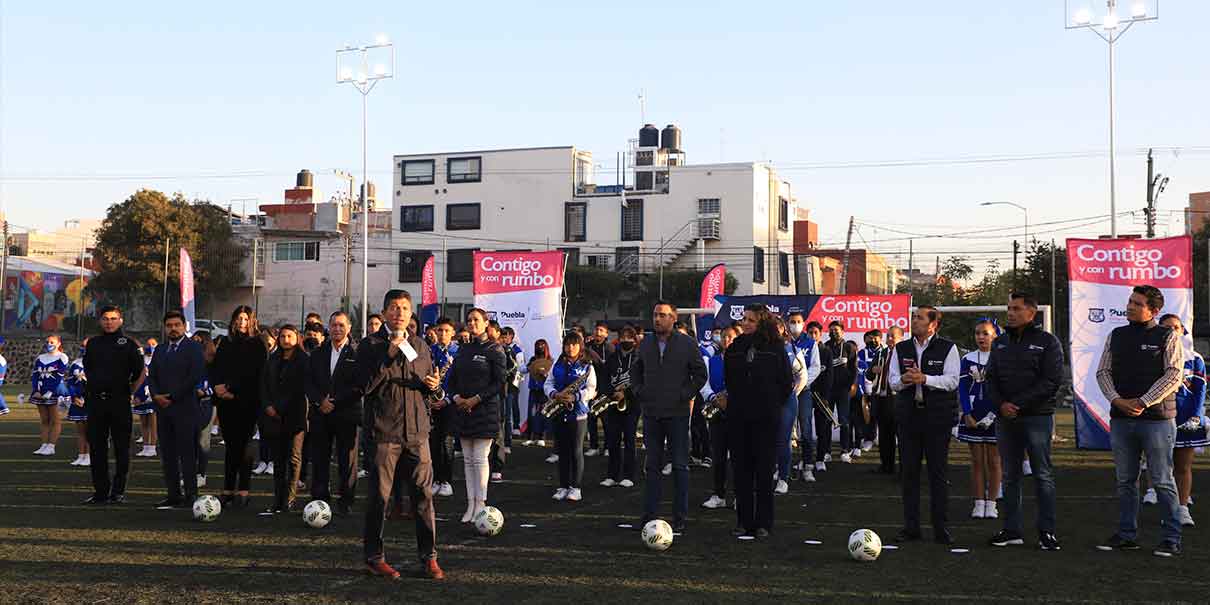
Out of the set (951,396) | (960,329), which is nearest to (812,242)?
(960,329)

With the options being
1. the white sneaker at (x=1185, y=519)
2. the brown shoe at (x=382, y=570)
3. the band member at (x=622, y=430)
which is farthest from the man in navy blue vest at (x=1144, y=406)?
the brown shoe at (x=382, y=570)

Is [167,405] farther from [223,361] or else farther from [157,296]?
[157,296]

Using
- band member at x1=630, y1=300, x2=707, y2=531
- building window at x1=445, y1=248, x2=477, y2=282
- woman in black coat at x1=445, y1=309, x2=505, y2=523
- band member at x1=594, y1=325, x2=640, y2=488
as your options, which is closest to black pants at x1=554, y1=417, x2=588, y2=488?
band member at x1=594, y1=325, x2=640, y2=488

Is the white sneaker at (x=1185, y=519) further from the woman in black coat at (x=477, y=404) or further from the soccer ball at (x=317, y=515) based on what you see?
the soccer ball at (x=317, y=515)

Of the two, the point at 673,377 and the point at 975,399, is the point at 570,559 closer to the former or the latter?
the point at 673,377

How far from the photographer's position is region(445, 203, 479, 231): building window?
60750 millimetres

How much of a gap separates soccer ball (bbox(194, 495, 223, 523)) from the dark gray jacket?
3.99 metres

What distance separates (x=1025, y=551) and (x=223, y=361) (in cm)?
761

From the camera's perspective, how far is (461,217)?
6094 cm

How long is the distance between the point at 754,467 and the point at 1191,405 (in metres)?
4.80

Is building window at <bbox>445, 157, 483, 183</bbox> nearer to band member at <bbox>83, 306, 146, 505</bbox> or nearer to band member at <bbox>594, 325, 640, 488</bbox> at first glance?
band member at <bbox>594, 325, 640, 488</bbox>

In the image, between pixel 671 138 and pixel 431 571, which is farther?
pixel 671 138

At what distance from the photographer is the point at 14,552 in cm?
834

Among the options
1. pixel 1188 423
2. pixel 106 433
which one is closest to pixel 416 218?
pixel 106 433
